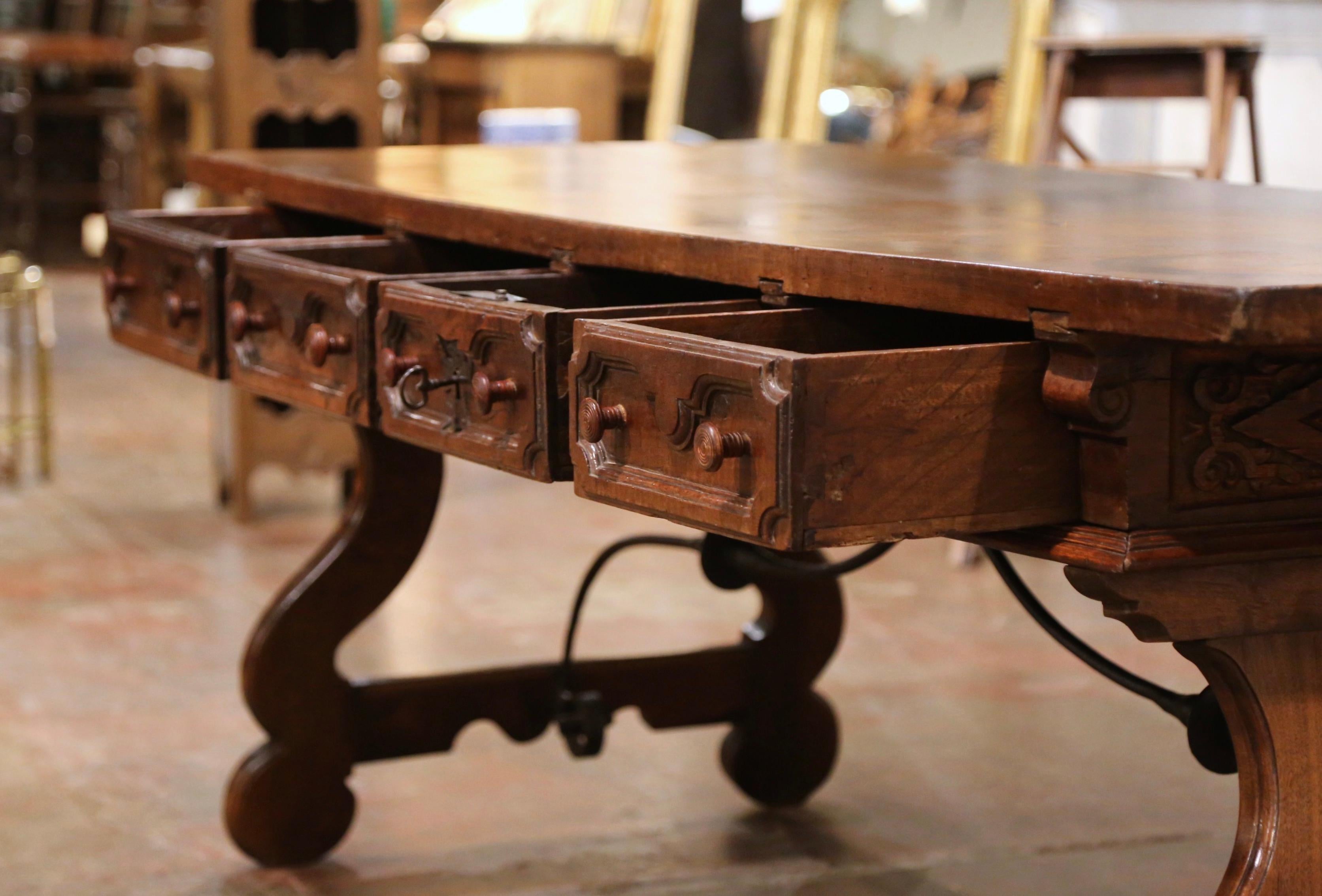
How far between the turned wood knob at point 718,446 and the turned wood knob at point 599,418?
127 millimetres

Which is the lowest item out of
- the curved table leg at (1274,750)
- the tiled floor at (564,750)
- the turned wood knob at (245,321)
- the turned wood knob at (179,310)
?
the tiled floor at (564,750)

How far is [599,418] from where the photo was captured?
1.45m

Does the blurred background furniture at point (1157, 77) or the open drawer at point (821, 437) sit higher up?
the blurred background furniture at point (1157, 77)

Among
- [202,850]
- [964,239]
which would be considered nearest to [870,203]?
[964,239]

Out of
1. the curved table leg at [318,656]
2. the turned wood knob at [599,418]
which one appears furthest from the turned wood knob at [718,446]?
the curved table leg at [318,656]

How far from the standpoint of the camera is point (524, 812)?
2756mm

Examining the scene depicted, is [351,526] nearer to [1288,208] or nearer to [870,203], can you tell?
[870,203]

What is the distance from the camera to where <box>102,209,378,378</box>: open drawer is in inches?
88.3

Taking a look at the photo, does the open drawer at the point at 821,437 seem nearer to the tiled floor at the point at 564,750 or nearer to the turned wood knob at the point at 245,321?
the turned wood knob at the point at 245,321

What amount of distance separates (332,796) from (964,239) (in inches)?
55.8

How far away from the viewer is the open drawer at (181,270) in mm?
2242

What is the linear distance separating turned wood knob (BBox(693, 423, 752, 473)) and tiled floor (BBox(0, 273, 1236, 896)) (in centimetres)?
127

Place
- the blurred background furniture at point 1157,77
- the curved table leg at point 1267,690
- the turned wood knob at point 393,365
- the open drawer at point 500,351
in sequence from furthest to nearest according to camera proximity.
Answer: the blurred background furniture at point 1157,77
the turned wood knob at point 393,365
the open drawer at point 500,351
the curved table leg at point 1267,690

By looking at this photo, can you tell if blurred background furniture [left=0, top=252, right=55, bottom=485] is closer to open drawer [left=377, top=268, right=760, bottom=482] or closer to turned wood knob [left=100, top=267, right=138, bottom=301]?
turned wood knob [left=100, top=267, right=138, bottom=301]
